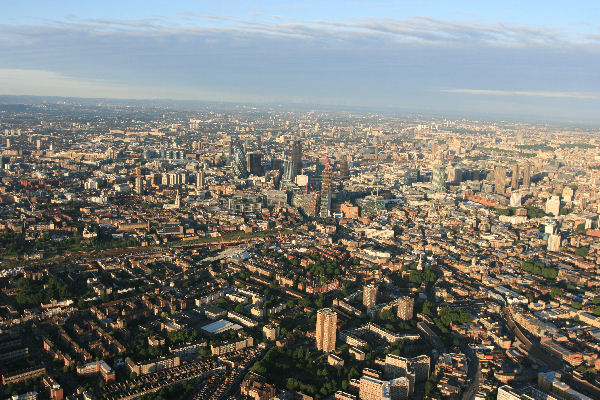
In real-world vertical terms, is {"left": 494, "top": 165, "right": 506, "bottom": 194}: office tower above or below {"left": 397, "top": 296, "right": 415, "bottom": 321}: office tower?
above

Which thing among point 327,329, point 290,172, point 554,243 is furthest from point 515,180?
point 327,329

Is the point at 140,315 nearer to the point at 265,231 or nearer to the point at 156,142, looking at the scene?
the point at 265,231

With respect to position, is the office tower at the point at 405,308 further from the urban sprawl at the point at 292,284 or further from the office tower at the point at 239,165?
the office tower at the point at 239,165

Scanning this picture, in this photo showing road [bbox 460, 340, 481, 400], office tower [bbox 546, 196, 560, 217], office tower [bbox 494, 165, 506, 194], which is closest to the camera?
road [bbox 460, 340, 481, 400]

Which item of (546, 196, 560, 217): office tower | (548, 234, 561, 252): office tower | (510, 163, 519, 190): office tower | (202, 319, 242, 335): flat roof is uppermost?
(510, 163, 519, 190): office tower

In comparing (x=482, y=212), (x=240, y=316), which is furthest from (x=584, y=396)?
(x=482, y=212)

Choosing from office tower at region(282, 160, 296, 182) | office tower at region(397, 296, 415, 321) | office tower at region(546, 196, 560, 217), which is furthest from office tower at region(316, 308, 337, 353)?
office tower at region(282, 160, 296, 182)

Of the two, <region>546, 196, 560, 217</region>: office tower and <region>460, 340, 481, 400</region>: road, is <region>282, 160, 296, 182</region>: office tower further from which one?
<region>460, 340, 481, 400</region>: road

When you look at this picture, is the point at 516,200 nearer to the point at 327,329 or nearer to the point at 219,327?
the point at 327,329
